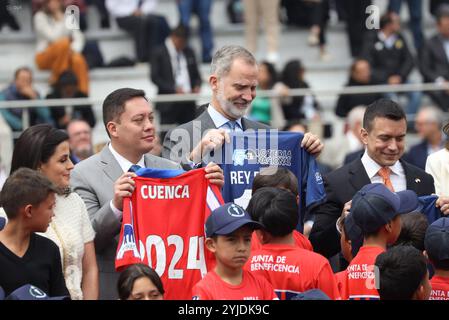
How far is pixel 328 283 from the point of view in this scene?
7.46m

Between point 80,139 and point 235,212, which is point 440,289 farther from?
point 80,139

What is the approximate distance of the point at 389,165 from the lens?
890cm

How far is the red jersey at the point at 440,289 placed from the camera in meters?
7.68

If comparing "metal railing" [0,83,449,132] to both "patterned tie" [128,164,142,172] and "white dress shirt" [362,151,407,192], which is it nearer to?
"white dress shirt" [362,151,407,192]

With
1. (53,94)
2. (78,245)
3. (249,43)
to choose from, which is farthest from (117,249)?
(249,43)

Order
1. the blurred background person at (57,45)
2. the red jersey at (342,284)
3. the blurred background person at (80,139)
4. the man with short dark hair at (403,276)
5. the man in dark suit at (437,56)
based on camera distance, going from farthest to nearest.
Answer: the blurred background person at (57,45), the man in dark suit at (437,56), the blurred background person at (80,139), the red jersey at (342,284), the man with short dark hair at (403,276)

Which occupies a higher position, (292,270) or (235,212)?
(235,212)

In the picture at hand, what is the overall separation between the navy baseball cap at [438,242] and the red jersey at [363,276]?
11.4 inches

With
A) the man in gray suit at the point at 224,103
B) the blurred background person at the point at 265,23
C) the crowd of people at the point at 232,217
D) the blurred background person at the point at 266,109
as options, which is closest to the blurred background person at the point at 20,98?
the blurred background person at the point at 266,109

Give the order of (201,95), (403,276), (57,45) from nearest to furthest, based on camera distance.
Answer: (403,276), (201,95), (57,45)

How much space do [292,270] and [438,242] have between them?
2.94 feet

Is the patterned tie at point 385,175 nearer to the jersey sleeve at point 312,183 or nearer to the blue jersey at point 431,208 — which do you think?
the blue jersey at point 431,208

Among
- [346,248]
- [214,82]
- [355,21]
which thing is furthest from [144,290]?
[355,21]
